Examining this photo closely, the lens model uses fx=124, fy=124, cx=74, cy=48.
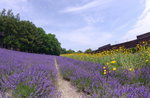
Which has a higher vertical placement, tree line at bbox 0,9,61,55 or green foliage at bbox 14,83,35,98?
tree line at bbox 0,9,61,55

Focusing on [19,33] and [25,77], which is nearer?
[25,77]

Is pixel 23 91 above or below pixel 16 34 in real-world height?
below

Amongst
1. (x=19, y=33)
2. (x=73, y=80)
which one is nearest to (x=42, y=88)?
(x=73, y=80)

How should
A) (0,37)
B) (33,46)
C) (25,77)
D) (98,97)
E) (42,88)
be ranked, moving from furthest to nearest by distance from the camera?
1. (33,46)
2. (0,37)
3. (25,77)
4. (42,88)
5. (98,97)

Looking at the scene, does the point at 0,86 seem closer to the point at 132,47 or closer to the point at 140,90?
the point at 140,90

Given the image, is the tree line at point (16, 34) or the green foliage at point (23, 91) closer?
the green foliage at point (23, 91)

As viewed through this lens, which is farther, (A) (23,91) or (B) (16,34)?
(B) (16,34)

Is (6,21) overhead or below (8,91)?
overhead

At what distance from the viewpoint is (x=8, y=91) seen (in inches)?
72.7

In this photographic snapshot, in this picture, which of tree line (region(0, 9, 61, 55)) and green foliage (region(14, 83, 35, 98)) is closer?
green foliage (region(14, 83, 35, 98))

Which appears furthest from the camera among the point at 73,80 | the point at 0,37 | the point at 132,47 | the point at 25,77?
the point at 0,37

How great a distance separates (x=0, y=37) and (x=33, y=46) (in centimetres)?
514

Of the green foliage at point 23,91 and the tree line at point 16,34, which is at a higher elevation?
the tree line at point 16,34

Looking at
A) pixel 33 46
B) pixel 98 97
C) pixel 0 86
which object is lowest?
pixel 98 97
